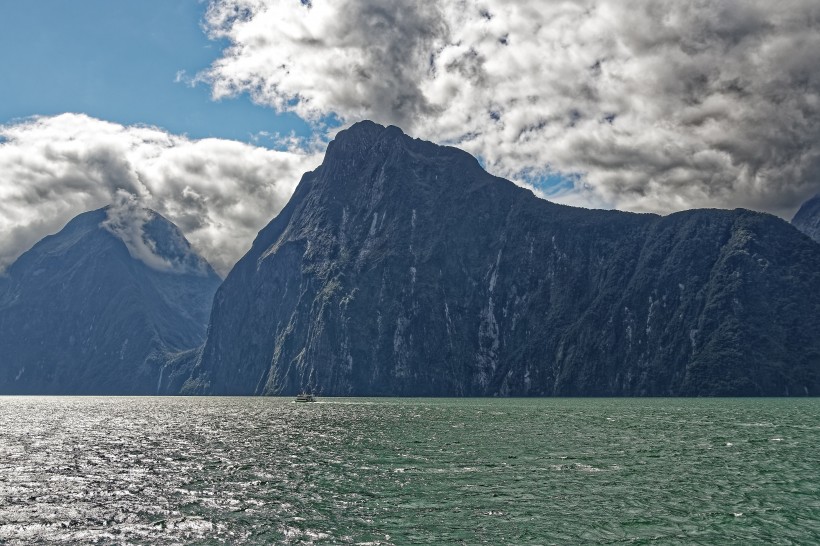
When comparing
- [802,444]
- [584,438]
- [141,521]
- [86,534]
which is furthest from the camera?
[584,438]

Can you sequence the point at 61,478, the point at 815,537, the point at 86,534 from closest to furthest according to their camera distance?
the point at 815,537
the point at 86,534
the point at 61,478

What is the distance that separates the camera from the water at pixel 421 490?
42.7m

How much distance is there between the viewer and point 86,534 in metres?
43.5

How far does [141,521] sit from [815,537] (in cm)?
4547

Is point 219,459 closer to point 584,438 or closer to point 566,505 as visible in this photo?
point 566,505

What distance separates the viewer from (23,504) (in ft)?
174

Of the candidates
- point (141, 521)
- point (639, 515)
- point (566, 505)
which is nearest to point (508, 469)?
point (566, 505)

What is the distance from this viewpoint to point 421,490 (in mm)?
56406

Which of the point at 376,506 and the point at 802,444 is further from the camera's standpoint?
the point at 802,444

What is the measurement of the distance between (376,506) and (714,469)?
37.1 metres

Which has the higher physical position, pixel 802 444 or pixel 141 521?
pixel 802 444

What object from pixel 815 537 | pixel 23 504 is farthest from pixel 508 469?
pixel 23 504

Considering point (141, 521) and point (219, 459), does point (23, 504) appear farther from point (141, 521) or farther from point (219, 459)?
point (219, 459)

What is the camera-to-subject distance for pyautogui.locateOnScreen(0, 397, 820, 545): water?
140 ft
